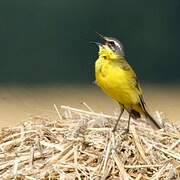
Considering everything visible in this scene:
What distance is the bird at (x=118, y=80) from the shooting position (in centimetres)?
693

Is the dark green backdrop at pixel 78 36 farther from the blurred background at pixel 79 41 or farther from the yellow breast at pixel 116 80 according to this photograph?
the yellow breast at pixel 116 80

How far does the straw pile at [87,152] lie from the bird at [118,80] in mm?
251

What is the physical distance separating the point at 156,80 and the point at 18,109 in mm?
1674

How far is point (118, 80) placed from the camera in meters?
6.95

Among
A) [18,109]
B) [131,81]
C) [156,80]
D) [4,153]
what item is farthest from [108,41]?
[156,80]

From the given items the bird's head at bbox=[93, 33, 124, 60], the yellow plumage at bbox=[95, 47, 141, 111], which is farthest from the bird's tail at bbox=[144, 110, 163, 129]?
the bird's head at bbox=[93, 33, 124, 60]

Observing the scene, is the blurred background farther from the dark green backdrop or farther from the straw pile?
the straw pile

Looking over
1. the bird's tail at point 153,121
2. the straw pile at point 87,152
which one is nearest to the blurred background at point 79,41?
the bird's tail at point 153,121

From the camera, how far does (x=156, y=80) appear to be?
1088cm

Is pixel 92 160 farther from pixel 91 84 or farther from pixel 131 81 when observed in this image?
pixel 91 84

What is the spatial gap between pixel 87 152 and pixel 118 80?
33.7 inches

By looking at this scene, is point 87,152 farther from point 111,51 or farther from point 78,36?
point 78,36

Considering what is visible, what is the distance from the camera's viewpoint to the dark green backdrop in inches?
427

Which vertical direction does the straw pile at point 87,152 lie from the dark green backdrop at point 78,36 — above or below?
above
